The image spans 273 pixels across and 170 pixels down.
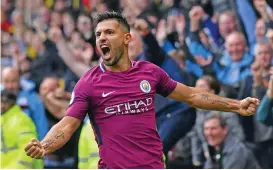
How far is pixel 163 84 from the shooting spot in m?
7.82

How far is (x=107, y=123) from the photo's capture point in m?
7.50

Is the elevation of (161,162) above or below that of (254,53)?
below

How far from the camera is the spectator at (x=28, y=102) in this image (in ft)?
40.4

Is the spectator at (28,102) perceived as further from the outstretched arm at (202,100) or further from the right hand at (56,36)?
the outstretched arm at (202,100)

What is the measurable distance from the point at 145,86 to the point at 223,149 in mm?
3704

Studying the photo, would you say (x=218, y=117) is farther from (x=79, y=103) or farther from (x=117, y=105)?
(x=79, y=103)

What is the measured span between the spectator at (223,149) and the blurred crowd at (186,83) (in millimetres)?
11

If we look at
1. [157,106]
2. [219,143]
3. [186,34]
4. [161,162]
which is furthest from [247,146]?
[161,162]

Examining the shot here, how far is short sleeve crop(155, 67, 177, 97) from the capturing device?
7795 mm

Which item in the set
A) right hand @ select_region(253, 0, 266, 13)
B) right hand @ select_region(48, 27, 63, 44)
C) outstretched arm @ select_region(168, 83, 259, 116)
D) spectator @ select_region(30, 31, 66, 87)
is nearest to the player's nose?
outstretched arm @ select_region(168, 83, 259, 116)

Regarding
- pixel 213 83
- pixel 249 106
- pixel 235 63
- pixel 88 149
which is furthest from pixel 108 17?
pixel 235 63

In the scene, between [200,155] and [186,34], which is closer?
[200,155]

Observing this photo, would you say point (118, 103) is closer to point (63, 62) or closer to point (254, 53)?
point (254, 53)

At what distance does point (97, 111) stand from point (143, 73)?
491 millimetres
